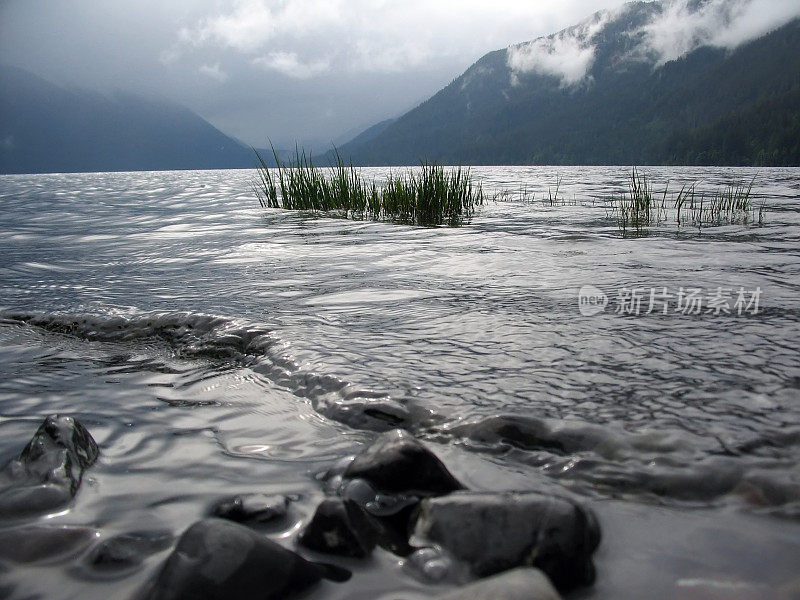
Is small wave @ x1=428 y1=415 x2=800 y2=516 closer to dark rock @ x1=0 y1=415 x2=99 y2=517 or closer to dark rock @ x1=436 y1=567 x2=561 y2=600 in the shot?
dark rock @ x1=436 y1=567 x2=561 y2=600

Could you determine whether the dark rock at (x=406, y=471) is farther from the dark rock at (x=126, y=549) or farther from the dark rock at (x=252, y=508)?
the dark rock at (x=126, y=549)

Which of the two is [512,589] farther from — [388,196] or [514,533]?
[388,196]

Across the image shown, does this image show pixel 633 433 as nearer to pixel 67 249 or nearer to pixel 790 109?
pixel 67 249

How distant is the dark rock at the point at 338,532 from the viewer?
61.9 inches

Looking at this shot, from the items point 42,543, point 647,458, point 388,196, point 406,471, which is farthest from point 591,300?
point 388,196

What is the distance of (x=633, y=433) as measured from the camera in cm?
222

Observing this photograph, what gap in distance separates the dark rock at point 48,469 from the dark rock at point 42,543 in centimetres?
13

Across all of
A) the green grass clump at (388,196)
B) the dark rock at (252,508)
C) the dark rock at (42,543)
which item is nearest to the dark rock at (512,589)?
the dark rock at (252,508)

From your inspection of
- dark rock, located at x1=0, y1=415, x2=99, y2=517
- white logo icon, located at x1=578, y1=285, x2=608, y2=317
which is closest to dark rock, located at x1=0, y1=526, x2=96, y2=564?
dark rock, located at x1=0, y1=415, x2=99, y2=517

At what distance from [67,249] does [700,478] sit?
9.70m

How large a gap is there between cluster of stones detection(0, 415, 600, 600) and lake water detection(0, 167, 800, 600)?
0.07 metres

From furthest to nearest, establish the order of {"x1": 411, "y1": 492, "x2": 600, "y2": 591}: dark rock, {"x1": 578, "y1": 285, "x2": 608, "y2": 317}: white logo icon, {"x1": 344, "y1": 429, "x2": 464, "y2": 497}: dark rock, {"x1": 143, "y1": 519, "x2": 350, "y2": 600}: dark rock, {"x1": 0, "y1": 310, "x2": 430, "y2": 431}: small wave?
{"x1": 578, "y1": 285, "x2": 608, "y2": 317}: white logo icon < {"x1": 0, "y1": 310, "x2": 430, "y2": 431}: small wave < {"x1": 344, "y1": 429, "x2": 464, "y2": 497}: dark rock < {"x1": 411, "y1": 492, "x2": 600, "y2": 591}: dark rock < {"x1": 143, "y1": 519, "x2": 350, "y2": 600}: dark rock

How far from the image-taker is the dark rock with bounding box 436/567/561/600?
1.18m

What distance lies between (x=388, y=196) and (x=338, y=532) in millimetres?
10889
